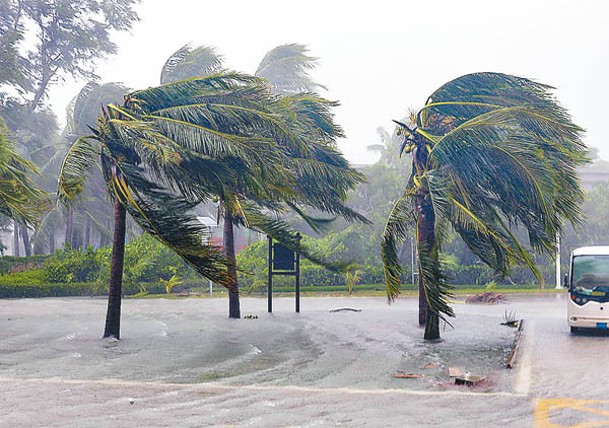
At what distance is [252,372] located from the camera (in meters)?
10.3

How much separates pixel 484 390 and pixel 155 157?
6.90m

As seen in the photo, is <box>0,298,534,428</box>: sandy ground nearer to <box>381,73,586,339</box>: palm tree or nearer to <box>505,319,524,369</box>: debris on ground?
<box>505,319,524,369</box>: debris on ground

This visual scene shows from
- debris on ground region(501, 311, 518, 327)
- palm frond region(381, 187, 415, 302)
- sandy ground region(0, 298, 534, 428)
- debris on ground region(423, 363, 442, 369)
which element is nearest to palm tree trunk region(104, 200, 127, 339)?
sandy ground region(0, 298, 534, 428)

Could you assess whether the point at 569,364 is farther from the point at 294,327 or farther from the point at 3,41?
the point at 3,41

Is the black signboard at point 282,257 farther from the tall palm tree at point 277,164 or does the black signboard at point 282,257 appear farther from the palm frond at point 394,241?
the palm frond at point 394,241

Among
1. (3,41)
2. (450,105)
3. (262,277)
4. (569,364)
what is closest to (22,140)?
(3,41)

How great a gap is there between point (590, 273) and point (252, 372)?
8.90 metres

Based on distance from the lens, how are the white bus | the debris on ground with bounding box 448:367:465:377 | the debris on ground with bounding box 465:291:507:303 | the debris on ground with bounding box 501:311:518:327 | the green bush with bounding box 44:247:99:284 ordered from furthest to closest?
1. the green bush with bounding box 44:247:99:284
2. the debris on ground with bounding box 465:291:507:303
3. the debris on ground with bounding box 501:311:518:327
4. the white bus
5. the debris on ground with bounding box 448:367:465:377

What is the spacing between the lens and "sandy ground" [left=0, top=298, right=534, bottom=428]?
7695 millimetres

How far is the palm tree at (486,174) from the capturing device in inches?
449

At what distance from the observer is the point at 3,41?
120 feet

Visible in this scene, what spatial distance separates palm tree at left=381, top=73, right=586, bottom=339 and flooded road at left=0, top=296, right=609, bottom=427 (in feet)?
4.85

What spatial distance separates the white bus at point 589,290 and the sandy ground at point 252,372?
5.69 ft

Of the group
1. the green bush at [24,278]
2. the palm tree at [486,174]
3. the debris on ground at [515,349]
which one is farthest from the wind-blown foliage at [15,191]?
the green bush at [24,278]
